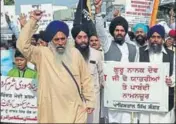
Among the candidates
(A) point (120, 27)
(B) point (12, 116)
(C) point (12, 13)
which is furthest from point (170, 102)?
(C) point (12, 13)

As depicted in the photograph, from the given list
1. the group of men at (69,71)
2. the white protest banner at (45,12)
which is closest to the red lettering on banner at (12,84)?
the group of men at (69,71)

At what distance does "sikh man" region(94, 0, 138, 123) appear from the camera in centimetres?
738

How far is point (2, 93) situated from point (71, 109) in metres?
1.82

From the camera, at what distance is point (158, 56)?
7086 mm

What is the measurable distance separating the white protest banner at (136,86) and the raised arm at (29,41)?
4.01ft

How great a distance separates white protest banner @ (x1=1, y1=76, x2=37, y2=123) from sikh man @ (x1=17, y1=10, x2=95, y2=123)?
4.31 feet

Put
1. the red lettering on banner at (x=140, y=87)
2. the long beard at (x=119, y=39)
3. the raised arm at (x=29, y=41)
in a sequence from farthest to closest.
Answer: the long beard at (x=119, y=39), the red lettering on banner at (x=140, y=87), the raised arm at (x=29, y=41)

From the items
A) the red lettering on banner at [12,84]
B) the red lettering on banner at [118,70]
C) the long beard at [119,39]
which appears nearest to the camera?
the red lettering on banner at [118,70]

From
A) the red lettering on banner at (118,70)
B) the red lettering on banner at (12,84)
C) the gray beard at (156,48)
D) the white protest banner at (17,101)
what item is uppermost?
the gray beard at (156,48)

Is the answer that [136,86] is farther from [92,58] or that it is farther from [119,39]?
[92,58]

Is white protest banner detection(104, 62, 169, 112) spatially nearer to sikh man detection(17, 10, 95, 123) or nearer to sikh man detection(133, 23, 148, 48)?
sikh man detection(17, 10, 95, 123)

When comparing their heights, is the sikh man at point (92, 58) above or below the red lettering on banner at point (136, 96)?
above

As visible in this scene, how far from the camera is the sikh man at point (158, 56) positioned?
699cm

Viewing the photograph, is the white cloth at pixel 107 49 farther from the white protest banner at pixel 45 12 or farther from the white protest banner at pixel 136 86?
the white protest banner at pixel 45 12
